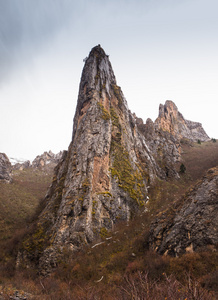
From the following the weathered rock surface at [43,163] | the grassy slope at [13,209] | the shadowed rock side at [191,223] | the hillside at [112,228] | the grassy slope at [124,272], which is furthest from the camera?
the weathered rock surface at [43,163]

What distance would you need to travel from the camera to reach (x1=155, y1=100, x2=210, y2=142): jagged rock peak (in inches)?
2405

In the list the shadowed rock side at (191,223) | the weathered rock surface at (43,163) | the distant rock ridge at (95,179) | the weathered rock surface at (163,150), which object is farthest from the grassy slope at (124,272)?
the weathered rock surface at (43,163)

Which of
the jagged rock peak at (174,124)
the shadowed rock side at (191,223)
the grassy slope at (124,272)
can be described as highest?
the jagged rock peak at (174,124)

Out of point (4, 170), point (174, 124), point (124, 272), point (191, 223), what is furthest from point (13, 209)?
point (174, 124)

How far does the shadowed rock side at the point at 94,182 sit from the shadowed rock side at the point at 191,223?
7.34 m

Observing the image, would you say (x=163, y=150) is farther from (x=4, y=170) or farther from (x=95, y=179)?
(x=4, y=170)

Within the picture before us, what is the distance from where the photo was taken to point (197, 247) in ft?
30.7

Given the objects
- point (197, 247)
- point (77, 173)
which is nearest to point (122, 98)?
point (77, 173)

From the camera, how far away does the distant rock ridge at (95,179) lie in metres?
16.2

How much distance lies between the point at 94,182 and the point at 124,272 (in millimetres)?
11303

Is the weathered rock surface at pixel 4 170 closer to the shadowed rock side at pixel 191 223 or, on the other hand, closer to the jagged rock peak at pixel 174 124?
the shadowed rock side at pixel 191 223

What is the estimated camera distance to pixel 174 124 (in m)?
71.8

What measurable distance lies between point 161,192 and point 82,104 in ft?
81.0

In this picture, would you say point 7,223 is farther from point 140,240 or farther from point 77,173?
point 140,240
